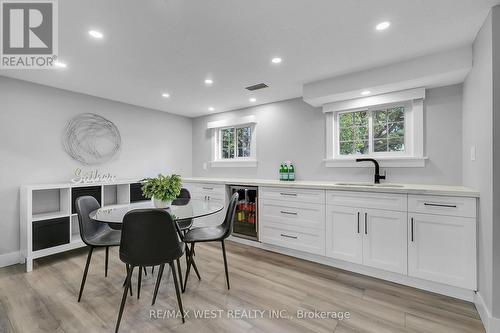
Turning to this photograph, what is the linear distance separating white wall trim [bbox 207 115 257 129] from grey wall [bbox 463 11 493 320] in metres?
2.89

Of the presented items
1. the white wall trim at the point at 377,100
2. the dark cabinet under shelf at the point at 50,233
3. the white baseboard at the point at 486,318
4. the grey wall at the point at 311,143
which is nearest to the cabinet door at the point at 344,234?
the grey wall at the point at 311,143

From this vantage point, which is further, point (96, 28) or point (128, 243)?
point (96, 28)

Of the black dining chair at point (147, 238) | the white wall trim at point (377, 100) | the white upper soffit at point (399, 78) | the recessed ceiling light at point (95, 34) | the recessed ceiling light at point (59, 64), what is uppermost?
the recessed ceiling light at point (59, 64)

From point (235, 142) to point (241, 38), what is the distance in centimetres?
266

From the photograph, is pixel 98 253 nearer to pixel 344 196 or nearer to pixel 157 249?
pixel 157 249

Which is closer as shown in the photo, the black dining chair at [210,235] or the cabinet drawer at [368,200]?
the black dining chair at [210,235]

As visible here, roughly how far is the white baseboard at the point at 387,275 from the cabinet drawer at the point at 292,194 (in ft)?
2.32

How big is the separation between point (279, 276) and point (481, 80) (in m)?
2.57

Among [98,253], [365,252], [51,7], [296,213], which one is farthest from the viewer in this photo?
[98,253]

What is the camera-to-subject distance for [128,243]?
1.69m

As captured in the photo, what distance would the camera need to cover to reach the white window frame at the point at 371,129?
9.00 feet

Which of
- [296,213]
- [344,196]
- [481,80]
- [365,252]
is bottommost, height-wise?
[365,252]

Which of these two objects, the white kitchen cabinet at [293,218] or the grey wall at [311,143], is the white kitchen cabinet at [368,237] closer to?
the white kitchen cabinet at [293,218]

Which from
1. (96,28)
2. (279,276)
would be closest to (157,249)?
(279,276)
